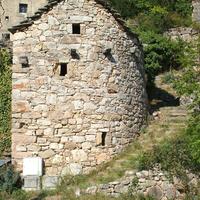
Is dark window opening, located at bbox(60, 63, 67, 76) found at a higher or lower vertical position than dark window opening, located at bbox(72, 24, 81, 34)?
lower

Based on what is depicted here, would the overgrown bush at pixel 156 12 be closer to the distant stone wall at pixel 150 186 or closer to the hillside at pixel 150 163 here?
the hillside at pixel 150 163

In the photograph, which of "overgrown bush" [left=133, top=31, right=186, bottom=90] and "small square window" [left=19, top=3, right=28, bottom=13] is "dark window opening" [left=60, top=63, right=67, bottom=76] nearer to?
"overgrown bush" [left=133, top=31, right=186, bottom=90]

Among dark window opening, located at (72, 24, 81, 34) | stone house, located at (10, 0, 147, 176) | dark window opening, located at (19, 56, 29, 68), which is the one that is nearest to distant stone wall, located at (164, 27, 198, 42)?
stone house, located at (10, 0, 147, 176)

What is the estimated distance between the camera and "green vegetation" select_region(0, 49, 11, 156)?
1438cm

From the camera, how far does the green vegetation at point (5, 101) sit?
1438 cm

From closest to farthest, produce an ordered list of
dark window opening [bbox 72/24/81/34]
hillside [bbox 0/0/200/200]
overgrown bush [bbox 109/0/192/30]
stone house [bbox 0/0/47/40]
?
hillside [bbox 0/0/200/200] < dark window opening [bbox 72/24/81/34] < overgrown bush [bbox 109/0/192/30] < stone house [bbox 0/0/47/40]

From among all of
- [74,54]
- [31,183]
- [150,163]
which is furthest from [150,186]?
[74,54]

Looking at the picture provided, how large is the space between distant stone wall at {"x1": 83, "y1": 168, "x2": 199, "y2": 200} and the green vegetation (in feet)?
10.0

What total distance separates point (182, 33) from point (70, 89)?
1375 centimetres

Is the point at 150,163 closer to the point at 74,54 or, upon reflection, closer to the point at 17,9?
the point at 74,54

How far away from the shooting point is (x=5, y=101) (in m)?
14.8

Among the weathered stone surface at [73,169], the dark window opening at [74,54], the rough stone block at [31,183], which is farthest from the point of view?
the dark window opening at [74,54]

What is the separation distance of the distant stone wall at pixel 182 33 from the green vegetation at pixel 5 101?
1249 centimetres

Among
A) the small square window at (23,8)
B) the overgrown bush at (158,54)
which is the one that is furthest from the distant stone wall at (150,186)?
the small square window at (23,8)
